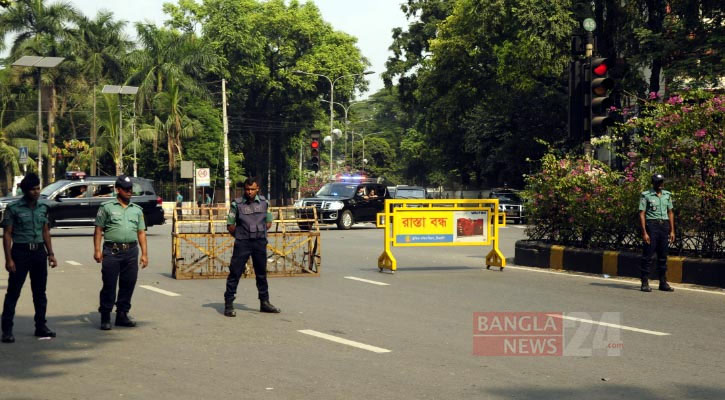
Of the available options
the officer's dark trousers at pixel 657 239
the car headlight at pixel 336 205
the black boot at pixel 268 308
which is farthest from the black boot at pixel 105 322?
the car headlight at pixel 336 205

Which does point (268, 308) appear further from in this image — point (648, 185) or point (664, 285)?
point (648, 185)

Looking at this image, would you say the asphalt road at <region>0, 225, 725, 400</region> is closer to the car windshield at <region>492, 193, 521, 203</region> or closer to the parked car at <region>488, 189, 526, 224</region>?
the parked car at <region>488, 189, 526, 224</region>

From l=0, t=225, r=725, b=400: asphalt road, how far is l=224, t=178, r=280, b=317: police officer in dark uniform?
10.9 inches

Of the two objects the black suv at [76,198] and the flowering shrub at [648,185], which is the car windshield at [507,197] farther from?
the flowering shrub at [648,185]

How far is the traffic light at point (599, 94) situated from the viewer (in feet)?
50.4

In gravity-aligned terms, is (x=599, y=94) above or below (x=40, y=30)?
below

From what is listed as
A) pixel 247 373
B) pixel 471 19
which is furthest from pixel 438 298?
pixel 471 19

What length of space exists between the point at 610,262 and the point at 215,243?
6609 mm

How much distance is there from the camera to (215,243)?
1570 centimetres

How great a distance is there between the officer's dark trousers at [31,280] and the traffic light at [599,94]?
9.27 meters

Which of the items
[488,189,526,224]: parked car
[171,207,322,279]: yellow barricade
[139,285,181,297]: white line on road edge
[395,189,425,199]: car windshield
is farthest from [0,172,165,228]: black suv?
[488,189,526,224]: parked car

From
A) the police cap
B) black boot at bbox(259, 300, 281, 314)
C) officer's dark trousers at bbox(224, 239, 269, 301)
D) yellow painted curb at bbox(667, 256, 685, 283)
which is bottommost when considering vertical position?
black boot at bbox(259, 300, 281, 314)

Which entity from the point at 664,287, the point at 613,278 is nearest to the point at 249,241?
the point at 664,287

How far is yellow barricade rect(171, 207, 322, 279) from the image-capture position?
1559 cm
